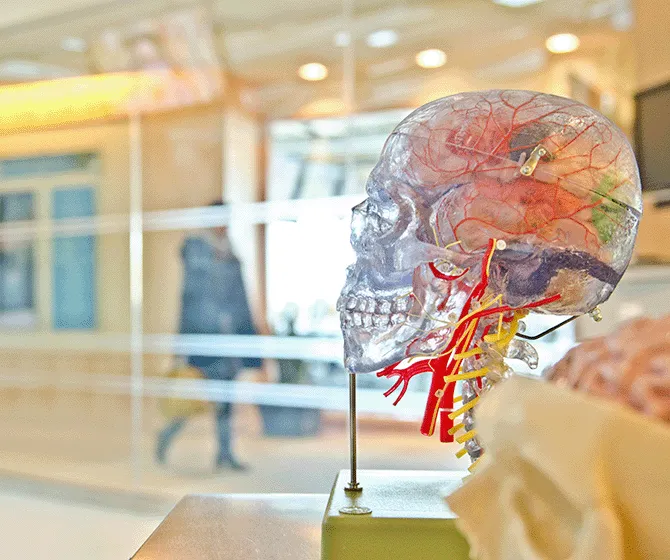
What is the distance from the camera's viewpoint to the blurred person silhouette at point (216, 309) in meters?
4.86

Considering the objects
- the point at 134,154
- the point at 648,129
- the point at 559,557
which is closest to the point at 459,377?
the point at 559,557

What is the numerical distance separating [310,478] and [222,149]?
5.88 ft

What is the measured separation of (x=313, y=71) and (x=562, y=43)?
4.13ft

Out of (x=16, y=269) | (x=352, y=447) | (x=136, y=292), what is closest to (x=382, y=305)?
(x=352, y=447)

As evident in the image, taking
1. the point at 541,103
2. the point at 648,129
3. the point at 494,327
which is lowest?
the point at 494,327

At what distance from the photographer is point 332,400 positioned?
4.56 m

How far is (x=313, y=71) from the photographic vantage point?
470 cm

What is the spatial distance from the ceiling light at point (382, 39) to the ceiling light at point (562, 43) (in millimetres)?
756

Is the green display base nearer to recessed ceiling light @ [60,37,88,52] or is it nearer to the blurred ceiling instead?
the blurred ceiling

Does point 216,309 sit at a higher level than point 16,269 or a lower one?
lower

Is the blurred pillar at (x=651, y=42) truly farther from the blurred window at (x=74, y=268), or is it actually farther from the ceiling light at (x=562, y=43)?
the blurred window at (x=74, y=268)

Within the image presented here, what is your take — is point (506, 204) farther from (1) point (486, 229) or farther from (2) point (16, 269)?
(2) point (16, 269)

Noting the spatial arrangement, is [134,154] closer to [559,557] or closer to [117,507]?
[117,507]

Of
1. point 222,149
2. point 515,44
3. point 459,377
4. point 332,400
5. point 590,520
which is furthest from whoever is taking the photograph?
point 222,149
